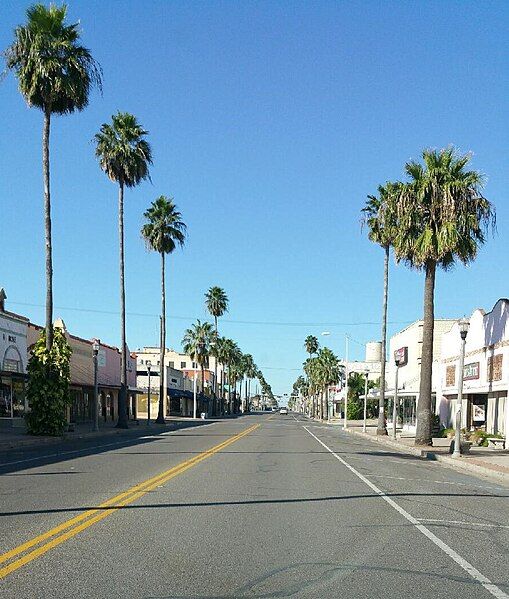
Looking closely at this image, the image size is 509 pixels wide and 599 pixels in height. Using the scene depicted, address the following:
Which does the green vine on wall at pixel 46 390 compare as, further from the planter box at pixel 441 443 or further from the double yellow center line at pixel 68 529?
the double yellow center line at pixel 68 529

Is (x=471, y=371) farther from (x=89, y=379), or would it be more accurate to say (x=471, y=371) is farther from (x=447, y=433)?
(x=89, y=379)

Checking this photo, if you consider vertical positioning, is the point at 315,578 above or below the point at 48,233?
below

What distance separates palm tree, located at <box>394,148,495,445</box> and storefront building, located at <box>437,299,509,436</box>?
3694 millimetres

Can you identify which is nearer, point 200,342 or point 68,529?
point 68,529

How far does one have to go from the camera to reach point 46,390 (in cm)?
3353

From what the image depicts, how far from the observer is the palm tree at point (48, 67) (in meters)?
33.4

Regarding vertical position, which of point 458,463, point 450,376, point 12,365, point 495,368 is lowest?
point 458,463

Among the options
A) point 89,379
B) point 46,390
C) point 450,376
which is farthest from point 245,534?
point 89,379

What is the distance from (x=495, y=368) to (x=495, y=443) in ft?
11.3

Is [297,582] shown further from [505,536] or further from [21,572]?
[505,536]

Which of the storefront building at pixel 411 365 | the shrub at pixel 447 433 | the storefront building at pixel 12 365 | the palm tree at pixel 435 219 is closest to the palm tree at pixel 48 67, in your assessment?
the storefront building at pixel 12 365

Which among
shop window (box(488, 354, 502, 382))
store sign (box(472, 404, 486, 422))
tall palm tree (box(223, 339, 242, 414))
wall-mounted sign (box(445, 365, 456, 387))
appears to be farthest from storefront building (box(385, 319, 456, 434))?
tall palm tree (box(223, 339, 242, 414))

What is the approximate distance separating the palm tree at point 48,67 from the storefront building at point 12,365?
7.43 metres

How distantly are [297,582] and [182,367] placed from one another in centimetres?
15778
